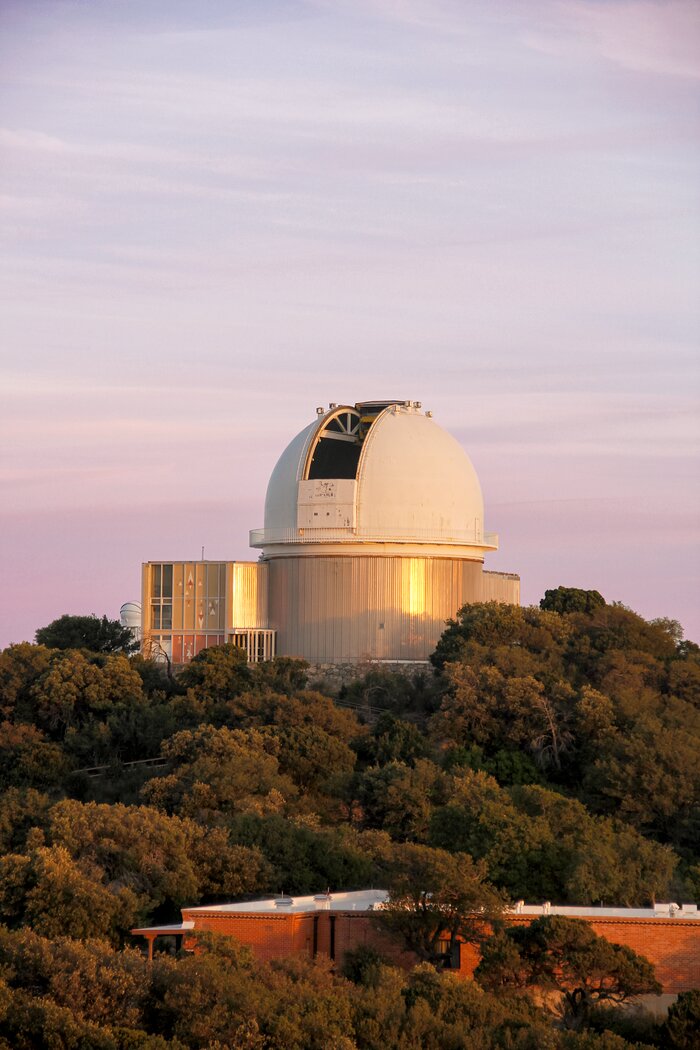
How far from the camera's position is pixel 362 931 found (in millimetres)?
31078

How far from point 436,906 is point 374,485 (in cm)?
2263

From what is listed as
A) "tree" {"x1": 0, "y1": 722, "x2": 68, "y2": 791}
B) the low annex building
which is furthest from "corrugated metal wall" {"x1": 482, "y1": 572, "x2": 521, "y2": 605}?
the low annex building

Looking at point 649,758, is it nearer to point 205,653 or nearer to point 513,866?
point 513,866

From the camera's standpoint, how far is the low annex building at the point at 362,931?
30.0 metres

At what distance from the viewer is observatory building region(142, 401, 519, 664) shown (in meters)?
52.0

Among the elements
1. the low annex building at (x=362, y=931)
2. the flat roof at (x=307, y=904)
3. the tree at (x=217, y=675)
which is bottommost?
the low annex building at (x=362, y=931)

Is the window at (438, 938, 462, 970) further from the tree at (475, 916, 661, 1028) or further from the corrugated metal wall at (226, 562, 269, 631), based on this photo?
the corrugated metal wall at (226, 562, 269, 631)

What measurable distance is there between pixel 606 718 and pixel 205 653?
37.8ft

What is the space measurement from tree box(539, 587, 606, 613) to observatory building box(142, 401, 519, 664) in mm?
2756

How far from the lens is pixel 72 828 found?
3562cm

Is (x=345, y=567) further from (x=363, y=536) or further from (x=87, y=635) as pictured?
(x=87, y=635)

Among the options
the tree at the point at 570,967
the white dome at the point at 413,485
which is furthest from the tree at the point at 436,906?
the white dome at the point at 413,485

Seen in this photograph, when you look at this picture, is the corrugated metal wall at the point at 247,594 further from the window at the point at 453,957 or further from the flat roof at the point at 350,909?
the window at the point at 453,957

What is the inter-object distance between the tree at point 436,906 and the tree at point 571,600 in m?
23.6
